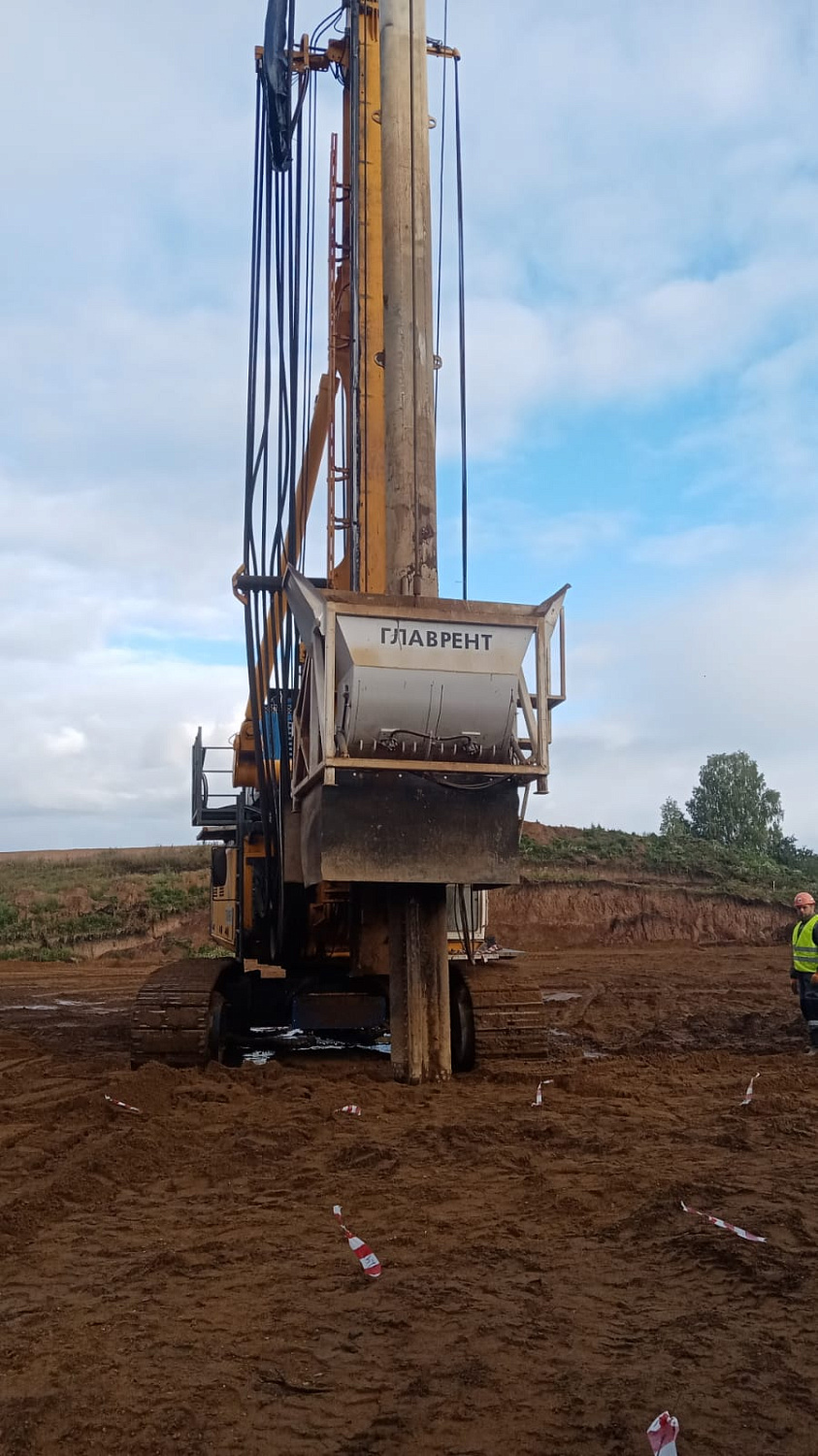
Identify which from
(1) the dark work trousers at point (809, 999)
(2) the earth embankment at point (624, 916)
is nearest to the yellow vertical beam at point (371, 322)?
(1) the dark work trousers at point (809, 999)

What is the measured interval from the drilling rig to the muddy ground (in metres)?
1.05

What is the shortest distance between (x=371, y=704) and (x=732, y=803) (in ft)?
202

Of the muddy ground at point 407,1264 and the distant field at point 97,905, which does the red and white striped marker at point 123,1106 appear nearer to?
the muddy ground at point 407,1264

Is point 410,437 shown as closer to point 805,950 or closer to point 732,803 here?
point 805,950

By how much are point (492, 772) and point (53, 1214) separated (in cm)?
383

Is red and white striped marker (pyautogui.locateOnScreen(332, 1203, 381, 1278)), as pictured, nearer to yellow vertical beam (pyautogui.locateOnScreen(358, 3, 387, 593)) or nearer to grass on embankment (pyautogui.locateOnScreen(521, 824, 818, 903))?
yellow vertical beam (pyautogui.locateOnScreen(358, 3, 387, 593))

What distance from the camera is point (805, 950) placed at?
37.6 feet

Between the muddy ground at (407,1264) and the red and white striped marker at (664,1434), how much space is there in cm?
4

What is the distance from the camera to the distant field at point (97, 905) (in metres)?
31.4

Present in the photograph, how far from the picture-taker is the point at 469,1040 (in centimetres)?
967

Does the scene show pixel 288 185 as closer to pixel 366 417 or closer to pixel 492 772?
pixel 366 417

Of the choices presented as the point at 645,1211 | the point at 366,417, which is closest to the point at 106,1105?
the point at 645,1211

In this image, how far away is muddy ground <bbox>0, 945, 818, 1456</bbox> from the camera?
358 centimetres

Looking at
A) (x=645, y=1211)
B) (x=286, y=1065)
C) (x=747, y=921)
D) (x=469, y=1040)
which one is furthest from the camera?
(x=747, y=921)
